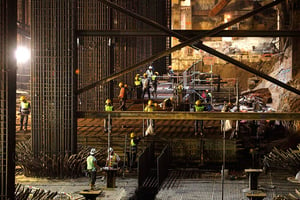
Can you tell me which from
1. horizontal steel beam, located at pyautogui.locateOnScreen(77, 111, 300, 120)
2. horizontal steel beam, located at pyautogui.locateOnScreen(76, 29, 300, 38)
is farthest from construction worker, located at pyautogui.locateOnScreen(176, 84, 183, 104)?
horizontal steel beam, located at pyautogui.locateOnScreen(77, 111, 300, 120)

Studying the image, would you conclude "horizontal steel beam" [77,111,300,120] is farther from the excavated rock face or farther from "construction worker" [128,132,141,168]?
the excavated rock face

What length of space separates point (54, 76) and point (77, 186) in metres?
4.01

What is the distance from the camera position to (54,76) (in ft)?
59.5

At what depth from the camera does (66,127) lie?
59.6 feet

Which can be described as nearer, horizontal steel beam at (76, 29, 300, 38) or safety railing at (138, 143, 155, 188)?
safety railing at (138, 143, 155, 188)

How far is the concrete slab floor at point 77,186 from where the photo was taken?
603 inches

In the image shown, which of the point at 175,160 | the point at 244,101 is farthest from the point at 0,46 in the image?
the point at 244,101

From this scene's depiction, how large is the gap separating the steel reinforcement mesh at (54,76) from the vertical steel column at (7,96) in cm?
859

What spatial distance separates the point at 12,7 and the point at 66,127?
908cm

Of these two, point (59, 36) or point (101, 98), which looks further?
point (101, 98)

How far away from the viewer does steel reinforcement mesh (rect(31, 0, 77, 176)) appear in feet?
59.3

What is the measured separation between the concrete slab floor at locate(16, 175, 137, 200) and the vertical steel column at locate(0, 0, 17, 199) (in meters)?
5.32

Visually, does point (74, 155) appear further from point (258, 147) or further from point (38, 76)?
point (258, 147)

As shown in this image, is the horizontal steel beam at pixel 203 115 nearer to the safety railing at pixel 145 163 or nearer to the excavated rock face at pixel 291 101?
the safety railing at pixel 145 163
